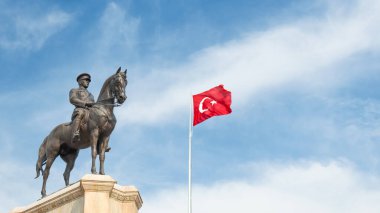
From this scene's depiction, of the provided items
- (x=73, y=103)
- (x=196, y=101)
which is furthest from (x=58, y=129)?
(x=196, y=101)

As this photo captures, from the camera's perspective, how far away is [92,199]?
17.5 meters

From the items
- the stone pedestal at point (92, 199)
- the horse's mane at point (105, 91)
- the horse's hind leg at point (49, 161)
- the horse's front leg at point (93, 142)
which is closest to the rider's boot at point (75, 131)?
the horse's front leg at point (93, 142)

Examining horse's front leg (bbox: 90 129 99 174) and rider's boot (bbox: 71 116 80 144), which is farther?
rider's boot (bbox: 71 116 80 144)

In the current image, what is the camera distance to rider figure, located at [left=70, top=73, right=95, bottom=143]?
19.7 meters

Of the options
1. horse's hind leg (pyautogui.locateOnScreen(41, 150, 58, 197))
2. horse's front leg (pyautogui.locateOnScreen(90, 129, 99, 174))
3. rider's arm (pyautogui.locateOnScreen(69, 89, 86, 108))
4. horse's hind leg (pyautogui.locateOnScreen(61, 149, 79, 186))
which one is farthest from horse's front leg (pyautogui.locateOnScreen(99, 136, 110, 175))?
horse's hind leg (pyautogui.locateOnScreen(41, 150, 58, 197))

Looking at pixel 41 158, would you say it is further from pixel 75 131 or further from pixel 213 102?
pixel 213 102

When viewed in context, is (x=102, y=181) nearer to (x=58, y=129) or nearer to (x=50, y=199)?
(x=50, y=199)

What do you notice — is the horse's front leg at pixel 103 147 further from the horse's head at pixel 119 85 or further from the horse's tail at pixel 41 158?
the horse's tail at pixel 41 158

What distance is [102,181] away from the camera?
1769cm

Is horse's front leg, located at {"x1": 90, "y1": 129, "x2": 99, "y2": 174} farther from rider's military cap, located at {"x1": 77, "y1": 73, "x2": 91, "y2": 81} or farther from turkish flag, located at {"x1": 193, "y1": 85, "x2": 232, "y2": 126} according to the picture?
turkish flag, located at {"x1": 193, "y1": 85, "x2": 232, "y2": 126}

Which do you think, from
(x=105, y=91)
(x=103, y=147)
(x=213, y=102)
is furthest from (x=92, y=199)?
(x=213, y=102)

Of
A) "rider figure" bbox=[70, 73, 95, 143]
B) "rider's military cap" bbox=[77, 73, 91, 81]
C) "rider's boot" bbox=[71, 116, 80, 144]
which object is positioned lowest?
"rider's boot" bbox=[71, 116, 80, 144]

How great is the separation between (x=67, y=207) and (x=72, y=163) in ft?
10.6

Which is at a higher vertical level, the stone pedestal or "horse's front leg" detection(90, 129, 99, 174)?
"horse's front leg" detection(90, 129, 99, 174)
